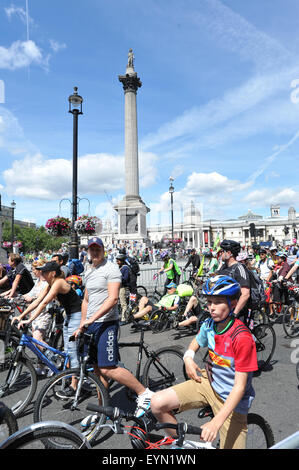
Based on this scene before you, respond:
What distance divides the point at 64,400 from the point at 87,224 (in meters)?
8.81

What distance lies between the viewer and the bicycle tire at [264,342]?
5949mm

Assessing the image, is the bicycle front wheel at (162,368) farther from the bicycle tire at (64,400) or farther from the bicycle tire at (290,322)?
the bicycle tire at (290,322)

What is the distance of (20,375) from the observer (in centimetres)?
450

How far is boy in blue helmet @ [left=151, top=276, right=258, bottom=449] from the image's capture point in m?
2.37

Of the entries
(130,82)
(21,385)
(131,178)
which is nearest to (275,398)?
(21,385)

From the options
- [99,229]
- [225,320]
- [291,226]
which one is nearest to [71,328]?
[225,320]

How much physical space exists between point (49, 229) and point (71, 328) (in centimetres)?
865

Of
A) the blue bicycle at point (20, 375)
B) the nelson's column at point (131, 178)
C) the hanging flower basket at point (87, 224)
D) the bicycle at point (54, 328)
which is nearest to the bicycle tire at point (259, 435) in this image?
the blue bicycle at point (20, 375)

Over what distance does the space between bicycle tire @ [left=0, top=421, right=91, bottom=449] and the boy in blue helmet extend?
0.62 m

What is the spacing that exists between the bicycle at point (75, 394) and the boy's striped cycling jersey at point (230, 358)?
1.56 metres

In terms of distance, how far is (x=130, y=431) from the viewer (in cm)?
235

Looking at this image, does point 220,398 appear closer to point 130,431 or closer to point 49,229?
point 130,431

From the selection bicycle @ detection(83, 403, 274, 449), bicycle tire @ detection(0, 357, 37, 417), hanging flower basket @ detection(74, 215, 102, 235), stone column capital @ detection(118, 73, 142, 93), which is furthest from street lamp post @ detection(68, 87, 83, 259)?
stone column capital @ detection(118, 73, 142, 93)

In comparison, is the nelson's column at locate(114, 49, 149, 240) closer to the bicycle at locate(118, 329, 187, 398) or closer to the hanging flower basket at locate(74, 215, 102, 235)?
the hanging flower basket at locate(74, 215, 102, 235)
